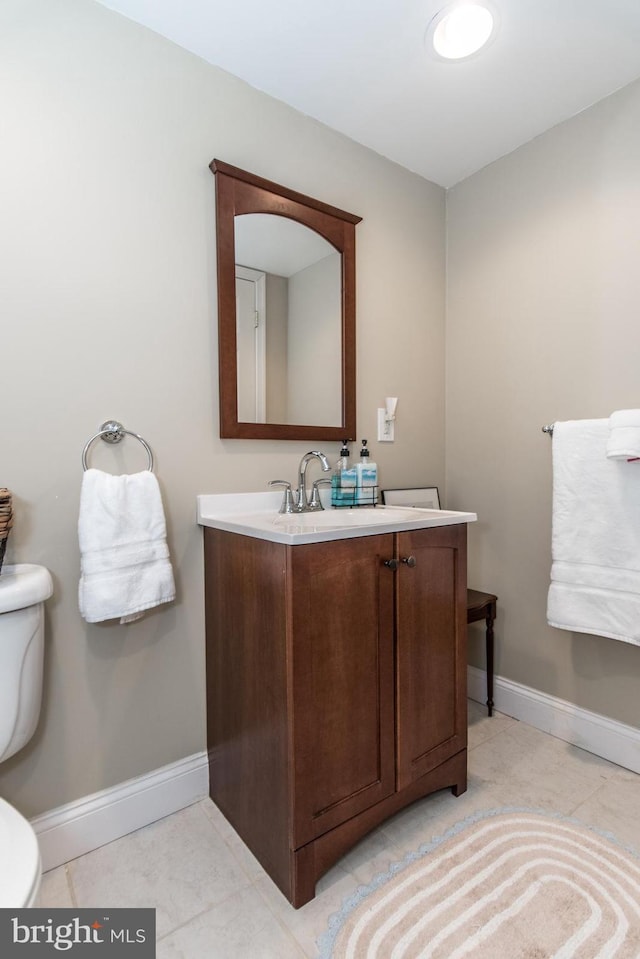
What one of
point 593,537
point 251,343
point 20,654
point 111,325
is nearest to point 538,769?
point 593,537

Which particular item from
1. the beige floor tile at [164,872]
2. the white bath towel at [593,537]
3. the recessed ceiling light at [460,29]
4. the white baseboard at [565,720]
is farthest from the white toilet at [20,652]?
the recessed ceiling light at [460,29]

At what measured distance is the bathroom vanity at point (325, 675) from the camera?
113 cm

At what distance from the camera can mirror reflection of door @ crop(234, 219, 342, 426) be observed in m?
1.57

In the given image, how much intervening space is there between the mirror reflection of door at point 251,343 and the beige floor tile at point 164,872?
1.23m

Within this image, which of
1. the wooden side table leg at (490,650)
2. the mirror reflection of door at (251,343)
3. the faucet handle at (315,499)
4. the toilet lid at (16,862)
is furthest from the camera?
the wooden side table leg at (490,650)

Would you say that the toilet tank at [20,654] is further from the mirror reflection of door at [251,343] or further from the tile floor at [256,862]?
the mirror reflection of door at [251,343]

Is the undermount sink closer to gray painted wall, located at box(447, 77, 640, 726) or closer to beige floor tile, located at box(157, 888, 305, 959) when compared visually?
gray painted wall, located at box(447, 77, 640, 726)

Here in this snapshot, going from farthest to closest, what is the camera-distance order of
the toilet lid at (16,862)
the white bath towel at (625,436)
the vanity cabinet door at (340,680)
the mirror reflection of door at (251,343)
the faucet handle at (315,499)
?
the faucet handle at (315,499) → the mirror reflection of door at (251,343) → the white bath towel at (625,436) → the vanity cabinet door at (340,680) → the toilet lid at (16,862)

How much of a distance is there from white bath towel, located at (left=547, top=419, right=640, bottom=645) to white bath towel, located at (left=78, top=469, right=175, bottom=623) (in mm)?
1322

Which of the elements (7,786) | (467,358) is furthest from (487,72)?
(7,786)

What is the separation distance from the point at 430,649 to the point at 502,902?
22.9 inches

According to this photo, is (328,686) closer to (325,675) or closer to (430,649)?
(325,675)

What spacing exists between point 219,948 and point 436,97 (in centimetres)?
249

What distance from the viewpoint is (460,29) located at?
139 centimetres
